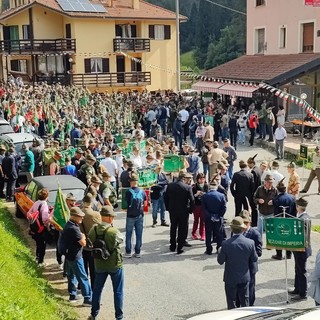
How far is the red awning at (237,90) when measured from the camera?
29.2 meters

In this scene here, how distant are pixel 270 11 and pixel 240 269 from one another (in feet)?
98.2

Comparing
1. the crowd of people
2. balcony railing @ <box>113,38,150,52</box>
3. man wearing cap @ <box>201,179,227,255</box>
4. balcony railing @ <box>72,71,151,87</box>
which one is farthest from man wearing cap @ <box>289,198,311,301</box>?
balcony railing @ <box>113,38,150,52</box>

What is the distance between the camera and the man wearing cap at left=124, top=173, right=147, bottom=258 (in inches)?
471

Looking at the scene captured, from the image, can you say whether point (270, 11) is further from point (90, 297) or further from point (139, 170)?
point (90, 297)

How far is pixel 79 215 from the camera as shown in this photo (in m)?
9.54

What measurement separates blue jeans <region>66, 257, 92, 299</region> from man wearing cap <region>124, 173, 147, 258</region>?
226cm

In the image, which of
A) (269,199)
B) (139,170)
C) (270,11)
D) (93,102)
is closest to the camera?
(269,199)

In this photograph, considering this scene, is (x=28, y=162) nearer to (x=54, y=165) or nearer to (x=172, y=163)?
(x=54, y=165)

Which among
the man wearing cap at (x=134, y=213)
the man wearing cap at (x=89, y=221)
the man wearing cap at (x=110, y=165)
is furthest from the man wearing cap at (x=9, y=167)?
the man wearing cap at (x=89, y=221)

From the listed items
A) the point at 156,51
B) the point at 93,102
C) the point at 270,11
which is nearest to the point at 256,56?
the point at 270,11

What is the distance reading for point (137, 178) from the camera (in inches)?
497

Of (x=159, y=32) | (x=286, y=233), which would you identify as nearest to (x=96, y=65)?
(x=159, y=32)

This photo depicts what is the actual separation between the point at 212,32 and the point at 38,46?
45497 millimetres

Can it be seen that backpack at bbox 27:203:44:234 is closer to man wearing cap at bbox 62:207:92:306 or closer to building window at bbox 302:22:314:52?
man wearing cap at bbox 62:207:92:306
